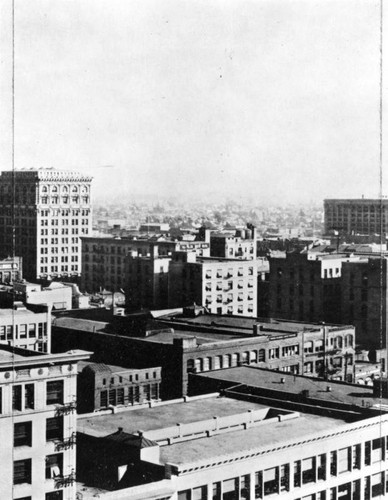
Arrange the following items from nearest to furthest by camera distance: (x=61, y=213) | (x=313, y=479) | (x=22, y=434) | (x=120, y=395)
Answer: (x=22, y=434) → (x=313, y=479) → (x=120, y=395) → (x=61, y=213)

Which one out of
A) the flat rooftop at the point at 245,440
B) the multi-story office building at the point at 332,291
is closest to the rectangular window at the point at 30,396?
the flat rooftop at the point at 245,440

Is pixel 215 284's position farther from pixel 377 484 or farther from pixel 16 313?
pixel 377 484

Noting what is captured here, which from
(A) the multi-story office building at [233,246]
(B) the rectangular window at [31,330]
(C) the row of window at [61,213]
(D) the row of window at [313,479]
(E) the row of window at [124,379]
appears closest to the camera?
(D) the row of window at [313,479]

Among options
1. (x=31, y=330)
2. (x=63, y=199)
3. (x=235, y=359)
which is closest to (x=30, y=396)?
(x=235, y=359)

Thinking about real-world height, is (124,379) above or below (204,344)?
below

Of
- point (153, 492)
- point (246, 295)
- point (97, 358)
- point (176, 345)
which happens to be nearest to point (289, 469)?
point (153, 492)

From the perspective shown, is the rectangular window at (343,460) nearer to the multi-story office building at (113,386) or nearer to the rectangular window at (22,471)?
the rectangular window at (22,471)
